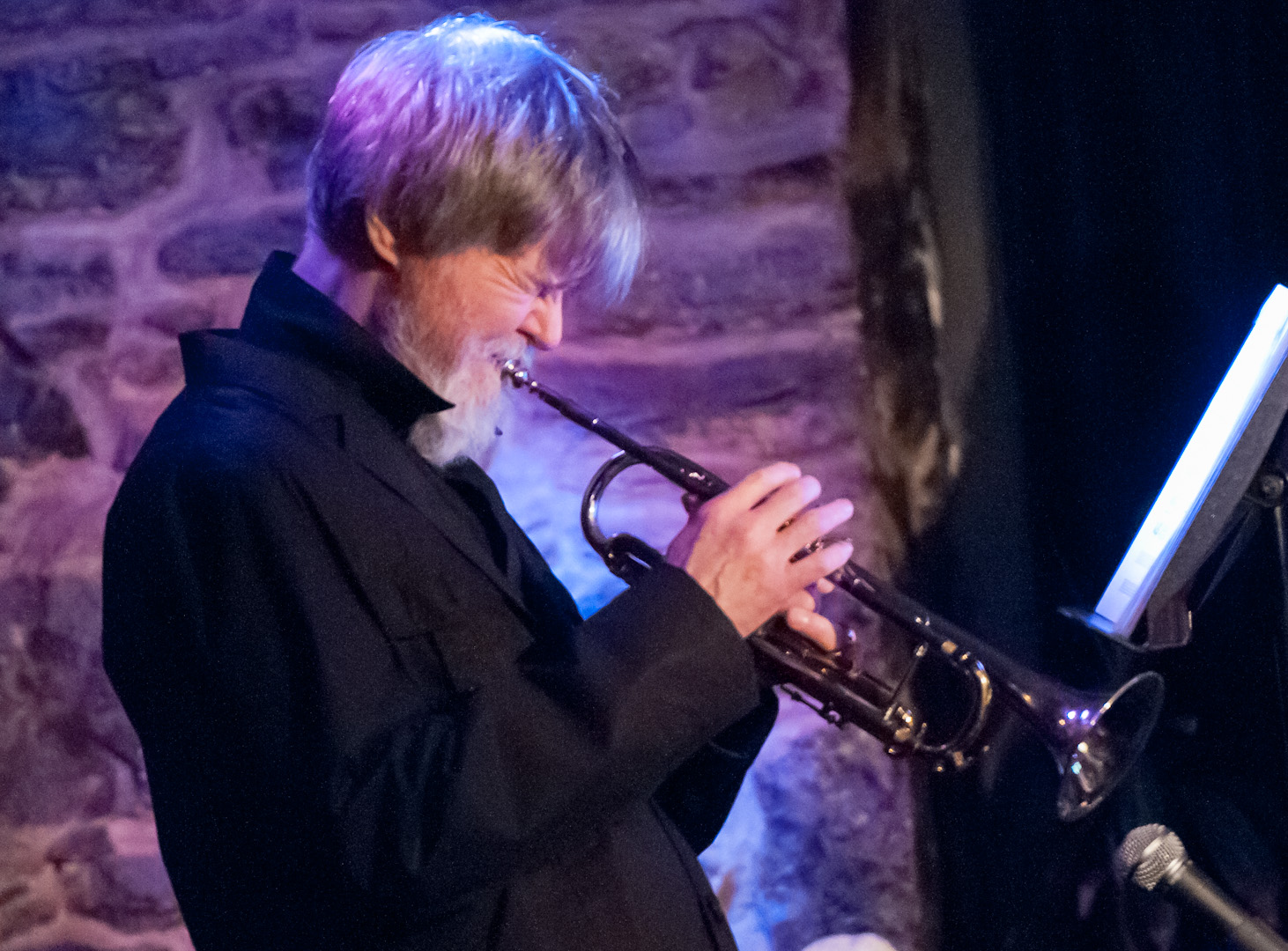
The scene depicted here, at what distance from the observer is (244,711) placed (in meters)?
1.22

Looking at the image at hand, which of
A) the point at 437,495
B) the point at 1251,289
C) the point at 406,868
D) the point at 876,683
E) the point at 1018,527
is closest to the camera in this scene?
the point at 406,868

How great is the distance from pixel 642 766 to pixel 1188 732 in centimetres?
143

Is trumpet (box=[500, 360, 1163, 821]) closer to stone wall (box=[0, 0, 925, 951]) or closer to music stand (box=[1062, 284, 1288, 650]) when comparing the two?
music stand (box=[1062, 284, 1288, 650])

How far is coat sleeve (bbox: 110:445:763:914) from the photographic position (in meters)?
1.18

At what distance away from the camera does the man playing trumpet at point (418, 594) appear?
4.00 feet

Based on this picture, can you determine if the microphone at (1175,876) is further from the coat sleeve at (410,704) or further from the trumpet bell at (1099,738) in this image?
the coat sleeve at (410,704)

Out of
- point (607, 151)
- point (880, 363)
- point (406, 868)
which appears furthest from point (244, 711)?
point (880, 363)

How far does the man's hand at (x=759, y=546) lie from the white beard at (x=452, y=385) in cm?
38

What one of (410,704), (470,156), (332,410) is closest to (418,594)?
(410,704)

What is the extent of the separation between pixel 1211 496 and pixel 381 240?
4.15ft

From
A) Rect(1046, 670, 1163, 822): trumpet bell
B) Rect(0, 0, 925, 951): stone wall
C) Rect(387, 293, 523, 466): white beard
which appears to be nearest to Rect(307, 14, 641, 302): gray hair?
Rect(387, 293, 523, 466): white beard

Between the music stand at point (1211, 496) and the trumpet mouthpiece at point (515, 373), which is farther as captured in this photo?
the trumpet mouthpiece at point (515, 373)

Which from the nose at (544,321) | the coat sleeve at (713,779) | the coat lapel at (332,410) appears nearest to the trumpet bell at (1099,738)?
the coat sleeve at (713,779)

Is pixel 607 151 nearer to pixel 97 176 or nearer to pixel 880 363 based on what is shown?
pixel 880 363
